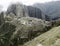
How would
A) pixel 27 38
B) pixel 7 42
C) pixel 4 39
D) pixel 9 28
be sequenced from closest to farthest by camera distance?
pixel 27 38 → pixel 7 42 → pixel 4 39 → pixel 9 28

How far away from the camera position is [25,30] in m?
134

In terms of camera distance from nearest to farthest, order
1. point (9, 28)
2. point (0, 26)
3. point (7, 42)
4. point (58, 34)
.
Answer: point (58, 34)
point (7, 42)
point (9, 28)
point (0, 26)

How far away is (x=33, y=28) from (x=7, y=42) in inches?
810

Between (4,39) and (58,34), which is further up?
(58,34)

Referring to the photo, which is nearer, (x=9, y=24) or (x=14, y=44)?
(x=14, y=44)

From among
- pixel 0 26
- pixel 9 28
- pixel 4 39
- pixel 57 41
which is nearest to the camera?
pixel 57 41

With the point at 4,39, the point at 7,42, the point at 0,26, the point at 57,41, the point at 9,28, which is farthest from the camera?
the point at 0,26

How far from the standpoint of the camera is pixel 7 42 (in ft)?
434

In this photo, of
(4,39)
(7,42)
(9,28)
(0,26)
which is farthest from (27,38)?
(0,26)

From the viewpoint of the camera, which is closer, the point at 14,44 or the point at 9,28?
the point at 14,44

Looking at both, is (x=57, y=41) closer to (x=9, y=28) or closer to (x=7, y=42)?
(x=7, y=42)

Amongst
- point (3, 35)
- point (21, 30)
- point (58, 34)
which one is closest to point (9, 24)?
point (3, 35)

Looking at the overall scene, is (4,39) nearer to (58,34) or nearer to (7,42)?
(7,42)

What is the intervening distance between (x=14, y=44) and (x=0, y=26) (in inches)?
2236
